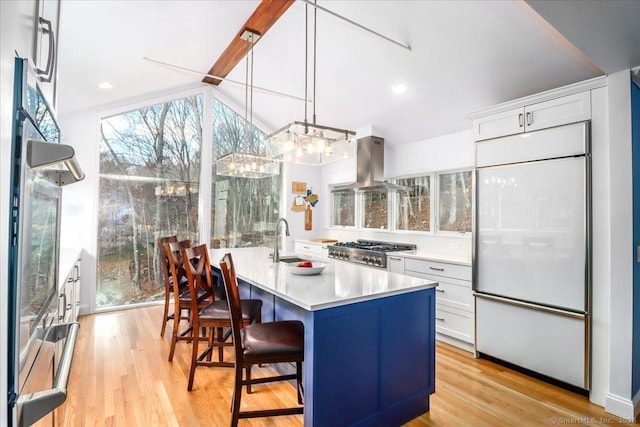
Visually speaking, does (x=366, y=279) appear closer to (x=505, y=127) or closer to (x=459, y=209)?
(x=505, y=127)

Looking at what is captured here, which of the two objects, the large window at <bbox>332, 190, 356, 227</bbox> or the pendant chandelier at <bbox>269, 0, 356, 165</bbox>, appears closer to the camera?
the pendant chandelier at <bbox>269, 0, 356, 165</bbox>

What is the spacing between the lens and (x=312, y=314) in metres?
1.71

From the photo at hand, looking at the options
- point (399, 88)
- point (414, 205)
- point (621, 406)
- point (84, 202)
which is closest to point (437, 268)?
point (414, 205)

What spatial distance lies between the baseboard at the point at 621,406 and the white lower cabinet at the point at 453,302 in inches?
41.1

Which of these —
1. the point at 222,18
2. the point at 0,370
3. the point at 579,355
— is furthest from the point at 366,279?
the point at 222,18

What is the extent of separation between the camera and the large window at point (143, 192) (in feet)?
14.6

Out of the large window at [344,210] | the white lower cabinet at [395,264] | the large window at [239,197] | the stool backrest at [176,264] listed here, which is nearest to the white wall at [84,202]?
the large window at [239,197]

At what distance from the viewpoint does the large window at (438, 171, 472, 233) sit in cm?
393

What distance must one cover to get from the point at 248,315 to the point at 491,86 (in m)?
2.96

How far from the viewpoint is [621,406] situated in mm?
2203

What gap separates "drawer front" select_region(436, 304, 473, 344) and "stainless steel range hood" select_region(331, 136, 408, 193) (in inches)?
65.8

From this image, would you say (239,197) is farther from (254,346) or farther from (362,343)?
(362,343)

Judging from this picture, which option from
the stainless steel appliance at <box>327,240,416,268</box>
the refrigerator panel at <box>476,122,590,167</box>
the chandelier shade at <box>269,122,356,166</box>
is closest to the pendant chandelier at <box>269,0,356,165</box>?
the chandelier shade at <box>269,122,356,166</box>

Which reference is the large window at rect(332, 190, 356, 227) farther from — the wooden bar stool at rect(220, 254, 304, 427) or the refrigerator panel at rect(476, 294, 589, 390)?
the wooden bar stool at rect(220, 254, 304, 427)
